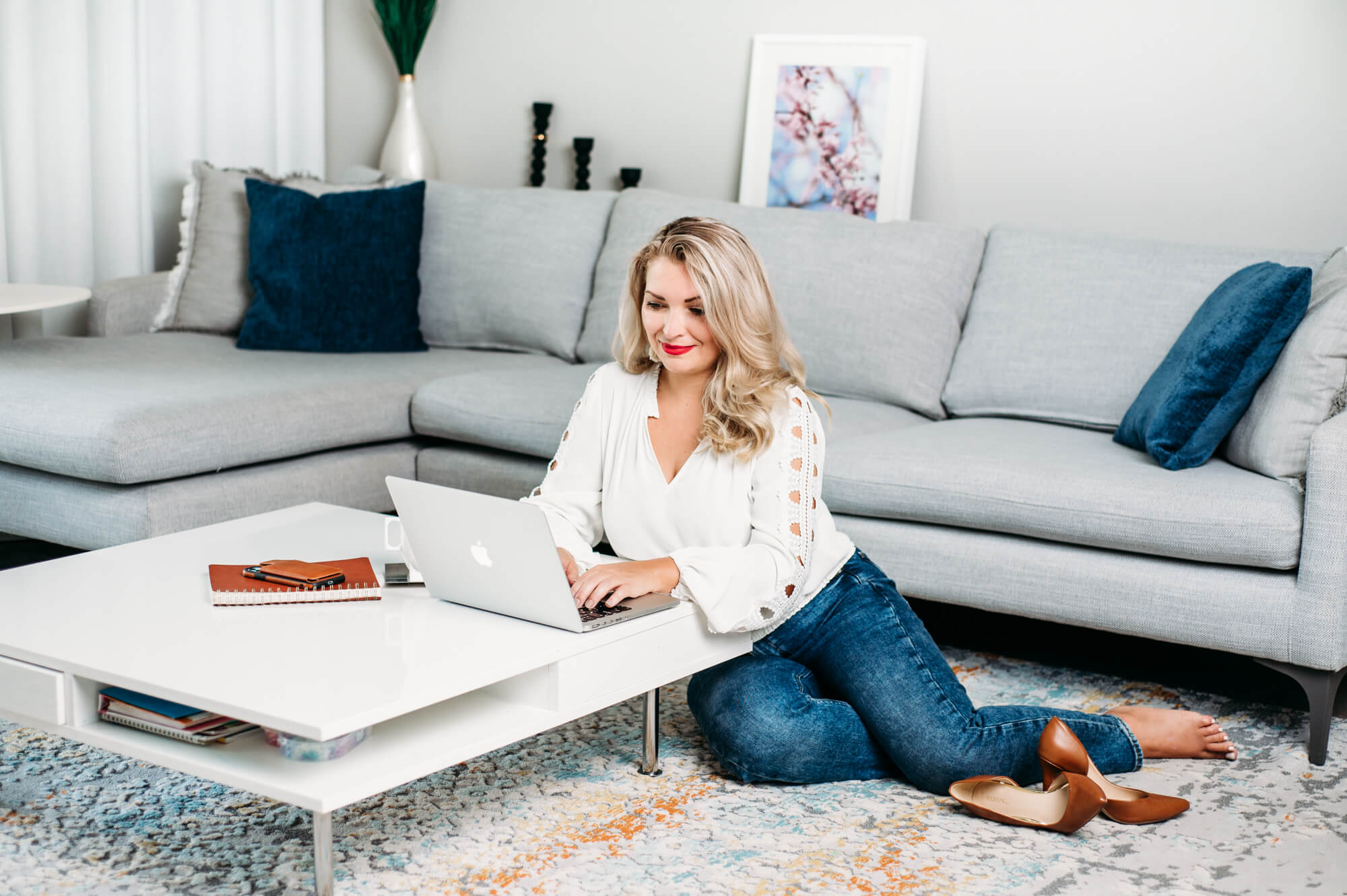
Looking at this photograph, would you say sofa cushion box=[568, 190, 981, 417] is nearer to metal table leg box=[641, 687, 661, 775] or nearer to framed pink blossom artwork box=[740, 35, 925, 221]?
framed pink blossom artwork box=[740, 35, 925, 221]

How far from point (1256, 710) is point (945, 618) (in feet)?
2.32

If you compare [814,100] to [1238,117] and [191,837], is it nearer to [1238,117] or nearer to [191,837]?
[1238,117]

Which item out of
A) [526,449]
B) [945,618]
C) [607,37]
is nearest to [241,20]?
[607,37]

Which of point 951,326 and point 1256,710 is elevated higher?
point 951,326

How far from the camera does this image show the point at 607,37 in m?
4.02

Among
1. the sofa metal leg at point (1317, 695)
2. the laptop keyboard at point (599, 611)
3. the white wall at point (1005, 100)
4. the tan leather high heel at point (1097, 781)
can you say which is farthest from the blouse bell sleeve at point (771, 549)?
the white wall at point (1005, 100)

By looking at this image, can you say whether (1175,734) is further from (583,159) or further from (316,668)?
(583,159)

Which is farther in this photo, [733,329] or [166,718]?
[733,329]

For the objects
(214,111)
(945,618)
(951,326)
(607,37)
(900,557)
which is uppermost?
(607,37)

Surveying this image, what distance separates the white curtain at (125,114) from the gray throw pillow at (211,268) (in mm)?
510

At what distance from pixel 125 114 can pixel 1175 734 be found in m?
3.29

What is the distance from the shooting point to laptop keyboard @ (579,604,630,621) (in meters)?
1.65

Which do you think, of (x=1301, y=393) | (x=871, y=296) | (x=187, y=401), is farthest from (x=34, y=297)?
(x=1301, y=393)

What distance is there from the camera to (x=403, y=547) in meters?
1.89
